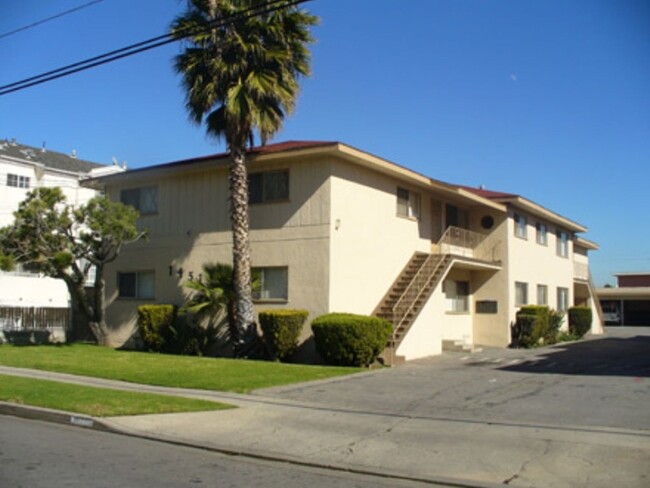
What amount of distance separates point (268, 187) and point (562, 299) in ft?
67.6

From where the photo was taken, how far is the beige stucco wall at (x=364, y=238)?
66.7 feet

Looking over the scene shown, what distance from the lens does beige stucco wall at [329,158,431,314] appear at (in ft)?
66.7

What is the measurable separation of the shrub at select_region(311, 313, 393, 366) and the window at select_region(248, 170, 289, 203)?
458cm

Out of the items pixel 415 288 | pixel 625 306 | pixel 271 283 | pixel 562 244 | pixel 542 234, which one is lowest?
pixel 625 306

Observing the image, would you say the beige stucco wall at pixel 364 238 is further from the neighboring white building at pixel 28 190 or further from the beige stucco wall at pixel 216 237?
the neighboring white building at pixel 28 190

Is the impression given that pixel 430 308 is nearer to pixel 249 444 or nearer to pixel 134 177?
pixel 134 177

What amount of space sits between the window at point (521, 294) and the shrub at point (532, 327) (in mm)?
850

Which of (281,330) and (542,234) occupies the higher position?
(542,234)

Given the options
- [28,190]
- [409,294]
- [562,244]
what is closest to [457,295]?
[409,294]

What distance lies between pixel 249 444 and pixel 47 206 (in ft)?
47.5

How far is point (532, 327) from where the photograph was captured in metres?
27.4

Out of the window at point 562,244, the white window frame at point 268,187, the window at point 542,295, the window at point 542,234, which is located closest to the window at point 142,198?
the white window frame at point 268,187

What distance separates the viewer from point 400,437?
9.64 metres

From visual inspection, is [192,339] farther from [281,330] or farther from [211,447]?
[211,447]
